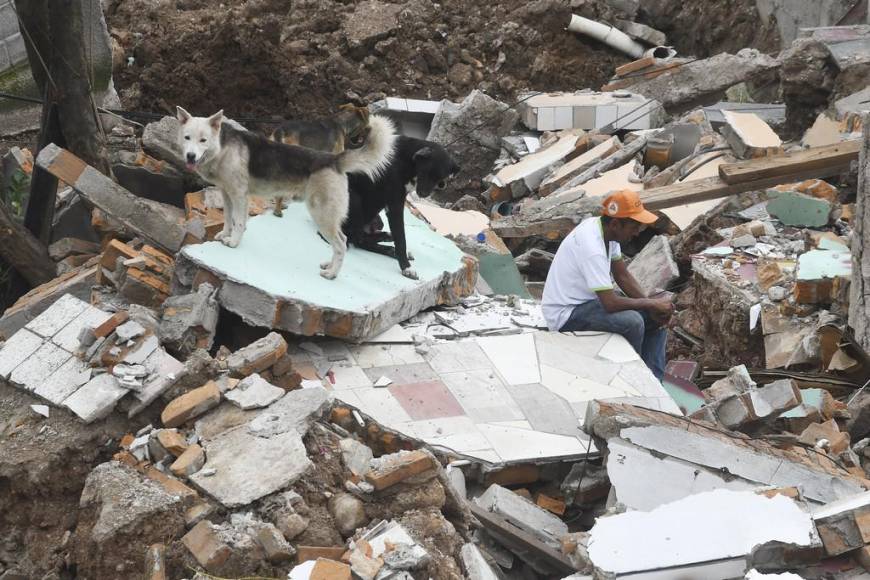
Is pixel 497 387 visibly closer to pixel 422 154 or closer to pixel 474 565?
pixel 422 154

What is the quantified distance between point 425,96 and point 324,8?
2371mm

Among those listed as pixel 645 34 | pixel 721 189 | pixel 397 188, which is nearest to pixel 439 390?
pixel 397 188

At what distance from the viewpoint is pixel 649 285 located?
8352mm

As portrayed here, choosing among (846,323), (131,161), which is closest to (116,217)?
(131,161)

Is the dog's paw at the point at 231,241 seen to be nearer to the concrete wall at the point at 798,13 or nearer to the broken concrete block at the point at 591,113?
the broken concrete block at the point at 591,113

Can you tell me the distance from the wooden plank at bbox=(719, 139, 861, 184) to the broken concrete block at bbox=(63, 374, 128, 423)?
264 inches

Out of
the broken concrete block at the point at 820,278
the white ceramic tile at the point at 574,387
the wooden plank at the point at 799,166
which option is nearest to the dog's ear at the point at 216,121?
A: the white ceramic tile at the point at 574,387

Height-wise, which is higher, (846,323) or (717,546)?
(717,546)

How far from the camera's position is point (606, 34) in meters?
15.4

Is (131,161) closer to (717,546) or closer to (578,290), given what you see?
(578,290)

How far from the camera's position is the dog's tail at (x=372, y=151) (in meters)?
5.93

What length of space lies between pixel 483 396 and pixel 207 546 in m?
2.27

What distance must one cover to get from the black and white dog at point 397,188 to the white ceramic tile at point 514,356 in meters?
0.72

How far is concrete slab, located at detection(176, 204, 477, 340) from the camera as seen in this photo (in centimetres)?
550
